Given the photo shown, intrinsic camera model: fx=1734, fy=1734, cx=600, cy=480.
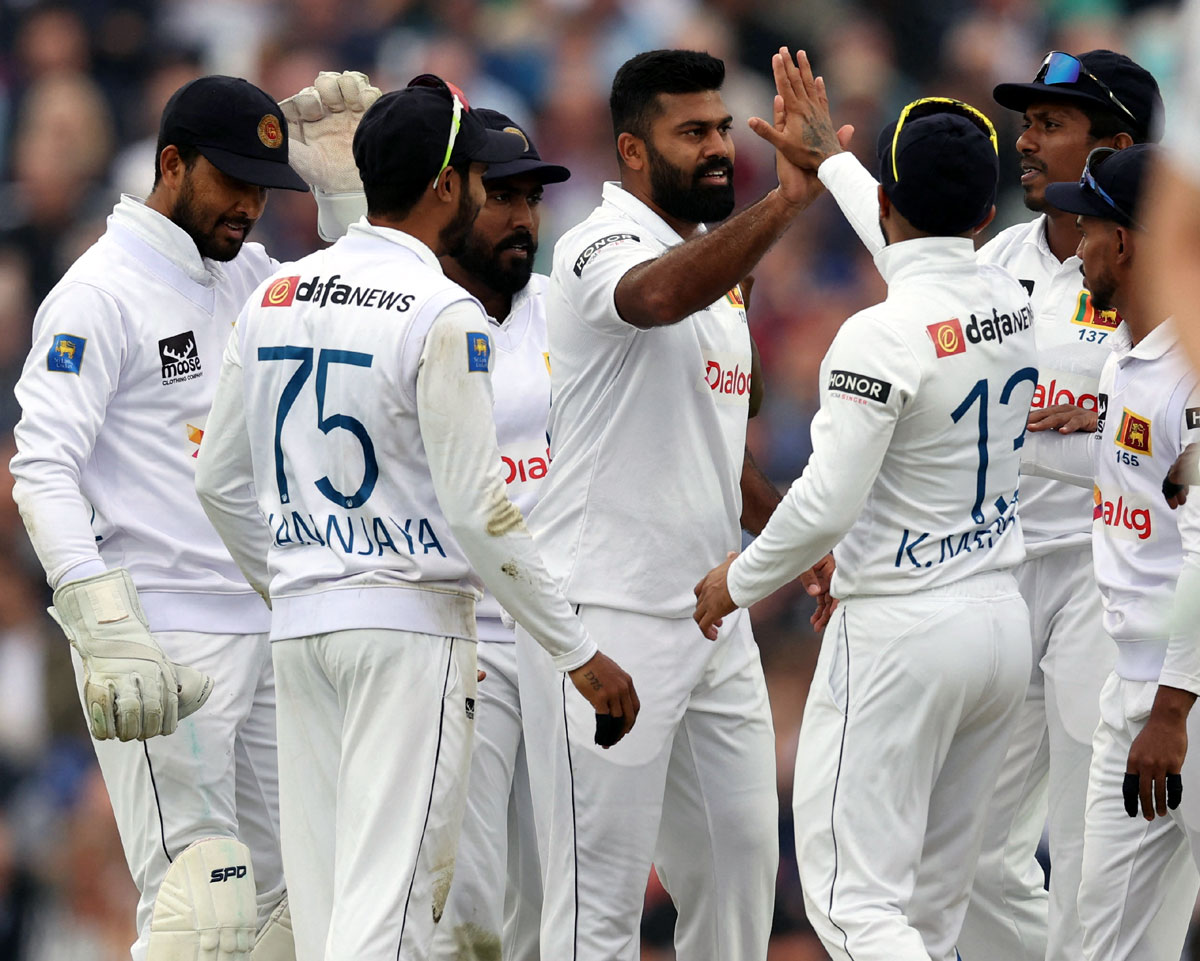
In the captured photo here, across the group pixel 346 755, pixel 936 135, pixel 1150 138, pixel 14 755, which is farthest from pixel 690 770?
pixel 14 755

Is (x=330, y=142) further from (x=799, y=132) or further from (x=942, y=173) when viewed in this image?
(x=942, y=173)

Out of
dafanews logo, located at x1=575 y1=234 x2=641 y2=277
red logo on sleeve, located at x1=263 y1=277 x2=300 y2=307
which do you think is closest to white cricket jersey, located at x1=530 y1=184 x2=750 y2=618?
dafanews logo, located at x1=575 y1=234 x2=641 y2=277

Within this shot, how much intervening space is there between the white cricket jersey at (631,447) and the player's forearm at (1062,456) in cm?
91

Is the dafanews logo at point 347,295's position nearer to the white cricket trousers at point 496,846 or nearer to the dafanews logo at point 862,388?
the dafanews logo at point 862,388

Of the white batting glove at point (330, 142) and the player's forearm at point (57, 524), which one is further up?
the white batting glove at point (330, 142)

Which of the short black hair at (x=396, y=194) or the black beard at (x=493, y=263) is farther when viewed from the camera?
the black beard at (x=493, y=263)

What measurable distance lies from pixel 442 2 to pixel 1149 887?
5.68 meters

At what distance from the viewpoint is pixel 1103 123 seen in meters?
5.01

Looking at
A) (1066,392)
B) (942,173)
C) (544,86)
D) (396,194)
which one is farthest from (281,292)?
(544,86)

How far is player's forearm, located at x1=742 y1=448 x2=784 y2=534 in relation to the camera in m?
4.72

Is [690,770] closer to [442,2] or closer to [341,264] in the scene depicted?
[341,264]

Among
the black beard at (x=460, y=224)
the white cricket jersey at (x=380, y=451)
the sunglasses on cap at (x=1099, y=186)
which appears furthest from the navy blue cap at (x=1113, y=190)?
the white cricket jersey at (x=380, y=451)

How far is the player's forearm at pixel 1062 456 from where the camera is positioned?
455cm

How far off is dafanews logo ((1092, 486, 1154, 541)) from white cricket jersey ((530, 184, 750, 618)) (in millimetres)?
894
